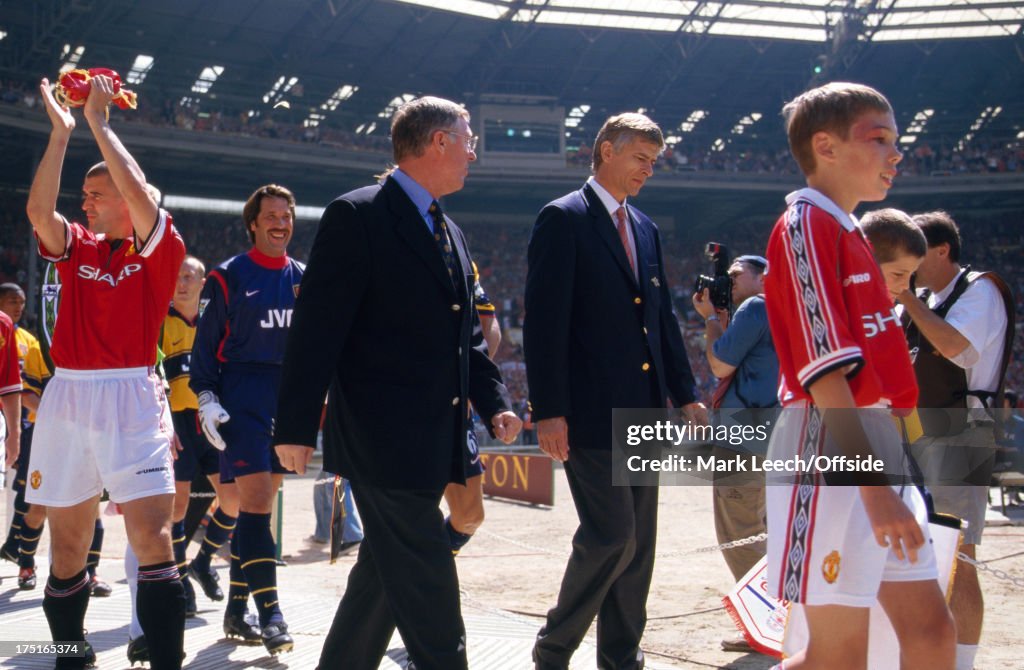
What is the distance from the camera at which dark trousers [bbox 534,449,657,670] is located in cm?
390

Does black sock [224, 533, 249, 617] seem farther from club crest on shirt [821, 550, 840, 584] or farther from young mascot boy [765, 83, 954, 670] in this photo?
club crest on shirt [821, 550, 840, 584]

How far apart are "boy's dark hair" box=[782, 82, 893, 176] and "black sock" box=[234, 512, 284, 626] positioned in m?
3.23

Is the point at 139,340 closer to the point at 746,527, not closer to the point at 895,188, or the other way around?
the point at 746,527

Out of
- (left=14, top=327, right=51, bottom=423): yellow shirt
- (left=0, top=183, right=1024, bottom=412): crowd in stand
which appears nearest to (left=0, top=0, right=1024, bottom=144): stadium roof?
(left=0, top=183, right=1024, bottom=412): crowd in stand

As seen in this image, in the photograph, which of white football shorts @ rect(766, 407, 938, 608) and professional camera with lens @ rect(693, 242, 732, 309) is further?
professional camera with lens @ rect(693, 242, 732, 309)

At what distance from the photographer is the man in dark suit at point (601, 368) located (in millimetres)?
3928

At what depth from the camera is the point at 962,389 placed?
14.0 ft

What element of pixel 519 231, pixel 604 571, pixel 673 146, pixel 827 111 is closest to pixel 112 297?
pixel 604 571

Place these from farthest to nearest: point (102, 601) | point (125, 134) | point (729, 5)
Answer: point (729, 5) → point (125, 134) → point (102, 601)

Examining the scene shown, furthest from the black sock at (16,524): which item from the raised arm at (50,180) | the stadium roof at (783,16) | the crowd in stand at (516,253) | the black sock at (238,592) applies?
the stadium roof at (783,16)

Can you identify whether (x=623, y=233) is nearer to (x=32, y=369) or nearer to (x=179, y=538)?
(x=179, y=538)

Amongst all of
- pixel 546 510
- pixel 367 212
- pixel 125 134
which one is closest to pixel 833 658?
pixel 367 212

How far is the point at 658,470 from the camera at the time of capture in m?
4.17

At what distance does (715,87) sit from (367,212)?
119 feet
